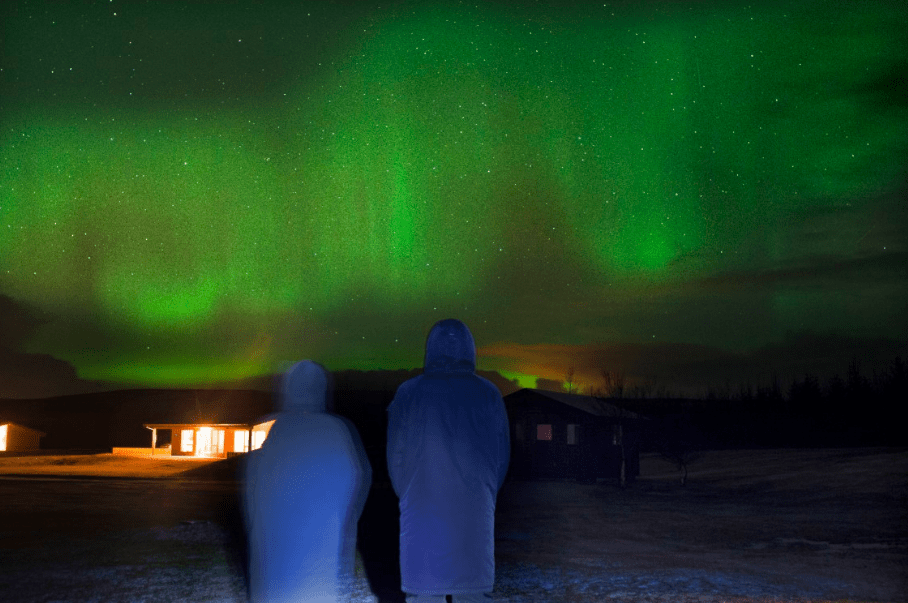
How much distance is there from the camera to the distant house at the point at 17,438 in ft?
183

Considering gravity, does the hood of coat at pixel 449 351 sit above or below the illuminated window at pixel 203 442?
above

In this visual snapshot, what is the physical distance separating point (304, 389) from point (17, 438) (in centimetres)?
6210

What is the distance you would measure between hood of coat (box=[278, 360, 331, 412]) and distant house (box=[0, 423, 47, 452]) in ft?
199

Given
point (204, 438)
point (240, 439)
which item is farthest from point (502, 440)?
point (240, 439)

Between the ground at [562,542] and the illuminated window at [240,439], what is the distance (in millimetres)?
18209

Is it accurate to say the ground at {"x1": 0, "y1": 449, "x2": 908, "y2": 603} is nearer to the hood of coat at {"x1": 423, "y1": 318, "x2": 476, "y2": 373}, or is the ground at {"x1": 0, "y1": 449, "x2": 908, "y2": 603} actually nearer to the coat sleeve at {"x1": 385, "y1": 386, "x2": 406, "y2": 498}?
the coat sleeve at {"x1": 385, "y1": 386, "x2": 406, "y2": 498}

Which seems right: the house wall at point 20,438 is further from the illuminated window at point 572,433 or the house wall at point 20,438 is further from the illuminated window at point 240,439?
the illuminated window at point 572,433

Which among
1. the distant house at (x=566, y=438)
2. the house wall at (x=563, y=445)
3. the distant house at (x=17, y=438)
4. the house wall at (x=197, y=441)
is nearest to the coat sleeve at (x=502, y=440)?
the distant house at (x=566, y=438)

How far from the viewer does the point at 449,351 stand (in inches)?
155

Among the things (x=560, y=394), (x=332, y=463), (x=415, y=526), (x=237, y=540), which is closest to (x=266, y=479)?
(x=332, y=463)

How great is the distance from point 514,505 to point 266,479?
18.1 meters

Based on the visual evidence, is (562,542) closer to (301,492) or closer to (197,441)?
(301,492)

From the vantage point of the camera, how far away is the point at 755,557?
11352 millimetres

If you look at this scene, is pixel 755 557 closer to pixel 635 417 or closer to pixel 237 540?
pixel 237 540
